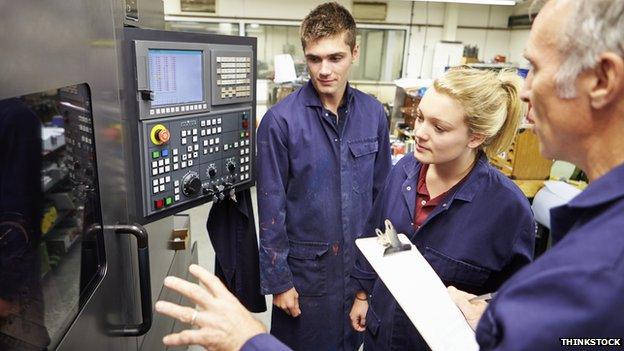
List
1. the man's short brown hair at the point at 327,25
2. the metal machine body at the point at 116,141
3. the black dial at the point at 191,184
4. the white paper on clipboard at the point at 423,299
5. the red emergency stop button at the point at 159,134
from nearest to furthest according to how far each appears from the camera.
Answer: the metal machine body at the point at 116,141, the white paper on clipboard at the point at 423,299, the red emergency stop button at the point at 159,134, the black dial at the point at 191,184, the man's short brown hair at the point at 327,25

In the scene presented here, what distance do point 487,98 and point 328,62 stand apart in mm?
594

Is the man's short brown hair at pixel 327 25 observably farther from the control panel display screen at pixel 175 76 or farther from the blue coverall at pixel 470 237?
the blue coverall at pixel 470 237

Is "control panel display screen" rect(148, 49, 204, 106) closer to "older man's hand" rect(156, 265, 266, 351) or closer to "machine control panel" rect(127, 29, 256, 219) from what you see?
"machine control panel" rect(127, 29, 256, 219)

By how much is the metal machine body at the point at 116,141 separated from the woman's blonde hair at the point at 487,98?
2.09 feet

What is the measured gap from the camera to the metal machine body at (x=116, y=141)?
0.62 m

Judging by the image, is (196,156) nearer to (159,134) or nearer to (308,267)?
(159,134)

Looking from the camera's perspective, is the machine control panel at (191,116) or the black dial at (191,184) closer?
the machine control panel at (191,116)

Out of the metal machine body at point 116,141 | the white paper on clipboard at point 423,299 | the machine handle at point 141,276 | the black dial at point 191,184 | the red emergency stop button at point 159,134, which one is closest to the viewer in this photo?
the metal machine body at point 116,141

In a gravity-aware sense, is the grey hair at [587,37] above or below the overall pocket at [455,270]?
above

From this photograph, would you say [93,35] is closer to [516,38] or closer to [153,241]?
[153,241]

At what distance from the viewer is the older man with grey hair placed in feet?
1.56

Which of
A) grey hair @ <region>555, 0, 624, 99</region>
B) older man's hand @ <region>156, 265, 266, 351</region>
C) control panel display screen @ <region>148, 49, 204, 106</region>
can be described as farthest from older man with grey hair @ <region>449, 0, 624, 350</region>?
control panel display screen @ <region>148, 49, 204, 106</region>

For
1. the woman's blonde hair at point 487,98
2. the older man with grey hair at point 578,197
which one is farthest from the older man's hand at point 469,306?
the woman's blonde hair at point 487,98

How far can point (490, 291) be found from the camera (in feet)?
3.80
